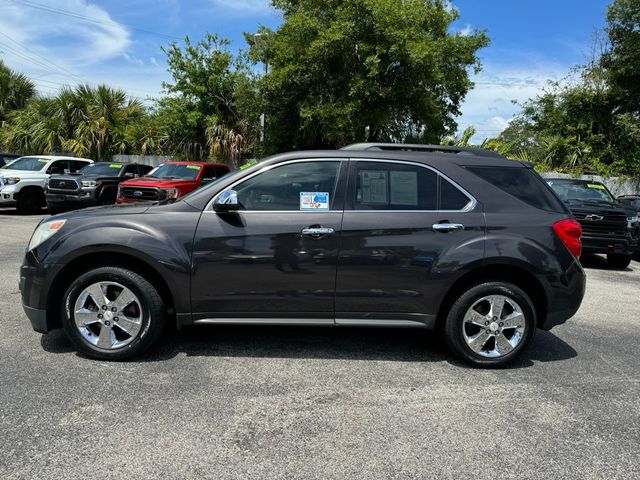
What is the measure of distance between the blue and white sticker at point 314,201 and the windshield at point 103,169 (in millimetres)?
12341

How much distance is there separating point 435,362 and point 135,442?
251 cm

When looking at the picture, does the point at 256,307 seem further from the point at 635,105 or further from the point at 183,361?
the point at 635,105

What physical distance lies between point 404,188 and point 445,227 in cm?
47

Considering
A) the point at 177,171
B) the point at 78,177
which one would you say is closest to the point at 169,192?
the point at 177,171

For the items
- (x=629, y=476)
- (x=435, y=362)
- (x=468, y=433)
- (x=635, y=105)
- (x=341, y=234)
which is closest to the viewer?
(x=629, y=476)

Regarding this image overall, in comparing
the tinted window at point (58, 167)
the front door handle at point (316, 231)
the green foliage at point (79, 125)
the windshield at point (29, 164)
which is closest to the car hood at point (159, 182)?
the tinted window at point (58, 167)

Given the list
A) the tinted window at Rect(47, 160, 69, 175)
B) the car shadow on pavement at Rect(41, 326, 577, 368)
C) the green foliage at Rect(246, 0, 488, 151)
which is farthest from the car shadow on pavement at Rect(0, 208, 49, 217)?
the car shadow on pavement at Rect(41, 326, 577, 368)

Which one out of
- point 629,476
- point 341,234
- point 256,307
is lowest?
point 629,476

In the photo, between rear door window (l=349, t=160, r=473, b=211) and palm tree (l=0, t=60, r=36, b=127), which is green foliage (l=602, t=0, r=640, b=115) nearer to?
rear door window (l=349, t=160, r=473, b=211)

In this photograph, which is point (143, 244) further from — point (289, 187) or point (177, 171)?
point (177, 171)

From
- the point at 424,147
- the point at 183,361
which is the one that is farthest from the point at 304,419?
the point at 424,147

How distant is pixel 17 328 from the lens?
4836 millimetres

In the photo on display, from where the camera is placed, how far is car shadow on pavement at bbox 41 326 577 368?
4406 millimetres

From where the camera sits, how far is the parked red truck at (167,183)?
11.7 metres
